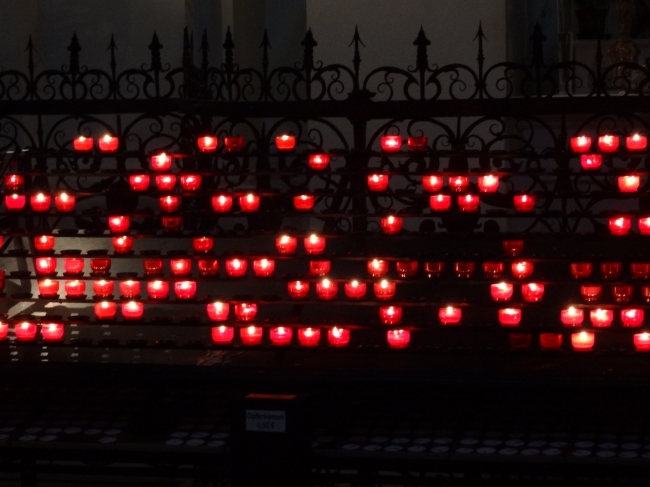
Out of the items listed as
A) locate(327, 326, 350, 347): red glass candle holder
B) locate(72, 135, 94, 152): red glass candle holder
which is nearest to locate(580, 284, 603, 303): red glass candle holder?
locate(327, 326, 350, 347): red glass candle holder

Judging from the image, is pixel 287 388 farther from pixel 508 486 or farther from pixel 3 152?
pixel 3 152

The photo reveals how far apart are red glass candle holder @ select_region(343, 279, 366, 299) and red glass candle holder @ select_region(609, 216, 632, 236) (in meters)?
1.62

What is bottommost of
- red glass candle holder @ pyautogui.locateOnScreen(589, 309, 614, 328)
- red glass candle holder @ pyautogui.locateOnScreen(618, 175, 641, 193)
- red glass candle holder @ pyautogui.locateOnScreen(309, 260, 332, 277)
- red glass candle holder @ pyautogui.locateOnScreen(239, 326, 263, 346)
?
red glass candle holder @ pyautogui.locateOnScreen(239, 326, 263, 346)

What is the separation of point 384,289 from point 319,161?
1.14m

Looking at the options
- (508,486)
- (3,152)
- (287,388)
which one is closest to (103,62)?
(3,152)

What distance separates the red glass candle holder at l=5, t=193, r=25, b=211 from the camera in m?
7.92

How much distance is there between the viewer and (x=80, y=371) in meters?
6.66

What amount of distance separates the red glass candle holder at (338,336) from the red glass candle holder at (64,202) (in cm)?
211

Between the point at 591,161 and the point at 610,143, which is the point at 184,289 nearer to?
the point at 591,161

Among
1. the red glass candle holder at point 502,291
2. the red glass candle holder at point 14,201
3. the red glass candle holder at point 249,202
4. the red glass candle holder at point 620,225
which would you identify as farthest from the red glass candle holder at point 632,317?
the red glass candle holder at point 14,201

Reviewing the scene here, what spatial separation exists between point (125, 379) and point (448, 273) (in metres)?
2.26

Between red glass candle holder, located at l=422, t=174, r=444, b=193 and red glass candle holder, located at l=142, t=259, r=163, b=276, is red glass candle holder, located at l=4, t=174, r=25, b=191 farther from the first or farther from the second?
red glass candle holder, located at l=422, t=174, r=444, b=193

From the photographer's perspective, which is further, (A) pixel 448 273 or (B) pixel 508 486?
(A) pixel 448 273

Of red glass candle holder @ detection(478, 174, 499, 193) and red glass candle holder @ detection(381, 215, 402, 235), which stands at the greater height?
red glass candle holder @ detection(478, 174, 499, 193)
